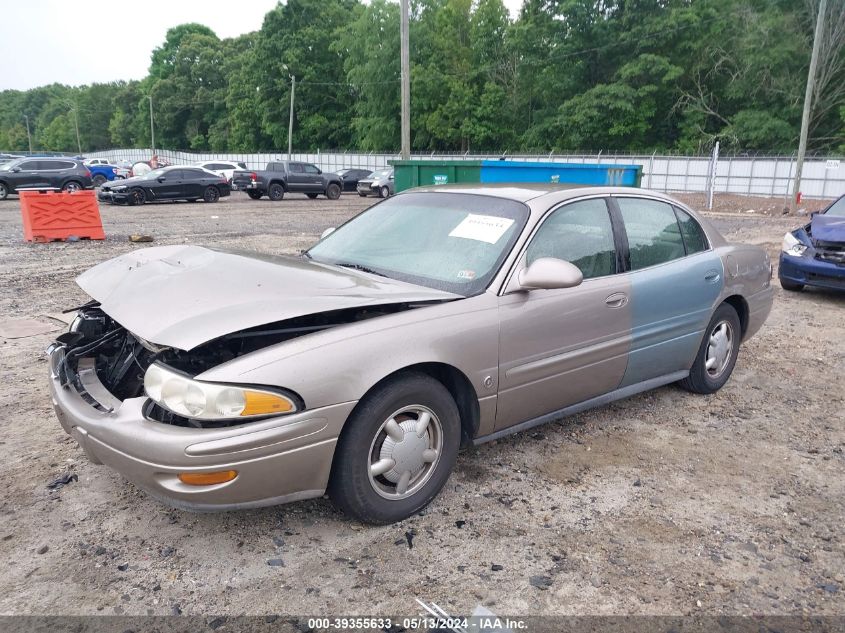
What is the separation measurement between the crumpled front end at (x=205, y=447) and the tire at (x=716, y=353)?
305cm

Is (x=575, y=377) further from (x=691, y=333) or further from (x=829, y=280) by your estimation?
(x=829, y=280)

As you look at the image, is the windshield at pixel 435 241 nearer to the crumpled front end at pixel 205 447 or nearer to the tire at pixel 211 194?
the crumpled front end at pixel 205 447

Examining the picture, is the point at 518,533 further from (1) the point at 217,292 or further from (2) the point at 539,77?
(2) the point at 539,77

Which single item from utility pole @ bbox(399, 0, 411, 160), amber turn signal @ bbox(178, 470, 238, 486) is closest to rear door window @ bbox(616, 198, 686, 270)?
amber turn signal @ bbox(178, 470, 238, 486)

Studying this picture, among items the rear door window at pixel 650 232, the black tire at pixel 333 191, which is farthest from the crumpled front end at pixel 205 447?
the black tire at pixel 333 191

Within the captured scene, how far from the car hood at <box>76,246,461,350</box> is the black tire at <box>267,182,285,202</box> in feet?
78.2

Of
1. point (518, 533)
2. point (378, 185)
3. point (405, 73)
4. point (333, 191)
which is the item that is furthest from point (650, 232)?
point (378, 185)

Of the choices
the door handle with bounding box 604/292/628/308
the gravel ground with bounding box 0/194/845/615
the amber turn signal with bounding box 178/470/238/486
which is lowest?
the gravel ground with bounding box 0/194/845/615

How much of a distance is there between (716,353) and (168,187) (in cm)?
2168

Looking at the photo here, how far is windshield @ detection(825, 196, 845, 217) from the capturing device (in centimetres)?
879

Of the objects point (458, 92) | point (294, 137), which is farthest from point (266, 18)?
point (458, 92)

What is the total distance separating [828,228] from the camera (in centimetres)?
811

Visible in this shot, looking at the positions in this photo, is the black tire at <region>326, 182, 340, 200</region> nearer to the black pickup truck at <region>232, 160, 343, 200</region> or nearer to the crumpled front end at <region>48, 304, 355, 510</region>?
the black pickup truck at <region>232, 160, 343, 200</region>

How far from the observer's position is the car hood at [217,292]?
271 centimetres
